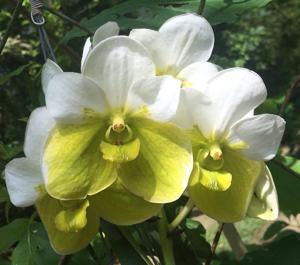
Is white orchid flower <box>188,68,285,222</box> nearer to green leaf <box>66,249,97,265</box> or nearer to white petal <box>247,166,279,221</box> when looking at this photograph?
white petal <box>247,166,279,221</box>

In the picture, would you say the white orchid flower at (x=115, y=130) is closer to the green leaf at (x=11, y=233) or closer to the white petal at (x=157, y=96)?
the white petal at (x=157, y=96)

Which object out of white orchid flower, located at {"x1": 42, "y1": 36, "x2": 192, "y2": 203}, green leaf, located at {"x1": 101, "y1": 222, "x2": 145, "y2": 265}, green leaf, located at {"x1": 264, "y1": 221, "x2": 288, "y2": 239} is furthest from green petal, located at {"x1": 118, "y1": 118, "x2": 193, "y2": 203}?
green leaf, located at {"x1": 264, "y1": 221, "x2": 288, "y2": 239}

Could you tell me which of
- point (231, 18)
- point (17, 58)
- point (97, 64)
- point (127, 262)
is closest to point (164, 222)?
point (127, 262)

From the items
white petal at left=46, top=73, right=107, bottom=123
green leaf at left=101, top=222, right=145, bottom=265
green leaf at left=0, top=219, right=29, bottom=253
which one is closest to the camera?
white petal at left=46, top=73, right=107, bottom=123

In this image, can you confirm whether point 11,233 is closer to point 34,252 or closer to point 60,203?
point 34,252

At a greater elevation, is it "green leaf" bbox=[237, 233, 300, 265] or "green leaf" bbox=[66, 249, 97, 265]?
"green leaf" bbox=[66, 249, 97, 265]

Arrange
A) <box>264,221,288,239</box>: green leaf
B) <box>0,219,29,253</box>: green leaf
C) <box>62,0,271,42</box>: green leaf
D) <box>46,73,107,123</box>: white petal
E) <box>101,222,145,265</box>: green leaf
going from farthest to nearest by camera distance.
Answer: <box>264,221,288,239</box>: green leaf < <box>62,0,271,42</box>: green leaf < <box>0,219,29,253</box>: green leaf < <box>101,222,145,265</box>: green leaf < <box>46,73,107,123</box>: white petal

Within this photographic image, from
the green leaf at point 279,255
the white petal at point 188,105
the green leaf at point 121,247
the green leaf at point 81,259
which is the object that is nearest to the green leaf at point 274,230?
the green leaf at point 279,255

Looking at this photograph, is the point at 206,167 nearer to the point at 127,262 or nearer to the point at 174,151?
the point at 174,151
